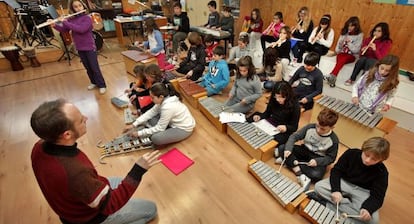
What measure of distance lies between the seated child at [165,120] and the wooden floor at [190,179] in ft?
0.45

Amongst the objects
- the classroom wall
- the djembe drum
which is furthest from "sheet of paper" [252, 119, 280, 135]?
the djembe drum

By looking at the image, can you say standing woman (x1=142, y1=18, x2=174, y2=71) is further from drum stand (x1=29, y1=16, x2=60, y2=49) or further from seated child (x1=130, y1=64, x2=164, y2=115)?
drum stand (x1=29, y1=16, x2=60, y2=49)

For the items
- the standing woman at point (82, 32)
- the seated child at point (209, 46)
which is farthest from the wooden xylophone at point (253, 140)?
the standing woman at point (82, 32)

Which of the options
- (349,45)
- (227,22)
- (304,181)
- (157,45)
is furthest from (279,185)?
(227,22)

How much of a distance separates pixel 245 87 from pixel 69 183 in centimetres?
219

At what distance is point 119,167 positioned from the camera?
214 cm

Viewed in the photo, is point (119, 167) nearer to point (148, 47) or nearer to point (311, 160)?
point (311, 160)

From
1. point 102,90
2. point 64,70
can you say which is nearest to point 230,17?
point 102,90

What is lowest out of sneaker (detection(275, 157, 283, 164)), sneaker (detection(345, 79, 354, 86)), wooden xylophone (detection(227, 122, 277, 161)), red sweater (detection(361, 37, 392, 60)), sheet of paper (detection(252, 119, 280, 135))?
sneaker (detection(275, 157, 283, 164))

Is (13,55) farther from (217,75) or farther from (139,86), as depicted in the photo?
(217,75)

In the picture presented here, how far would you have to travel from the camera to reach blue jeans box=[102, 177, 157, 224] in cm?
137

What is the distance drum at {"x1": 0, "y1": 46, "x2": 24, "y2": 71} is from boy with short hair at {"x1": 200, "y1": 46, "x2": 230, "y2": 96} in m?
3.67

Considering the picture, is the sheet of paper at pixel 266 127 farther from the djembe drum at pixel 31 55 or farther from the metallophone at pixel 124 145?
the djembe drum at pixel 31 55

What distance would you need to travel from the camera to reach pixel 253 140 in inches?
86.2
